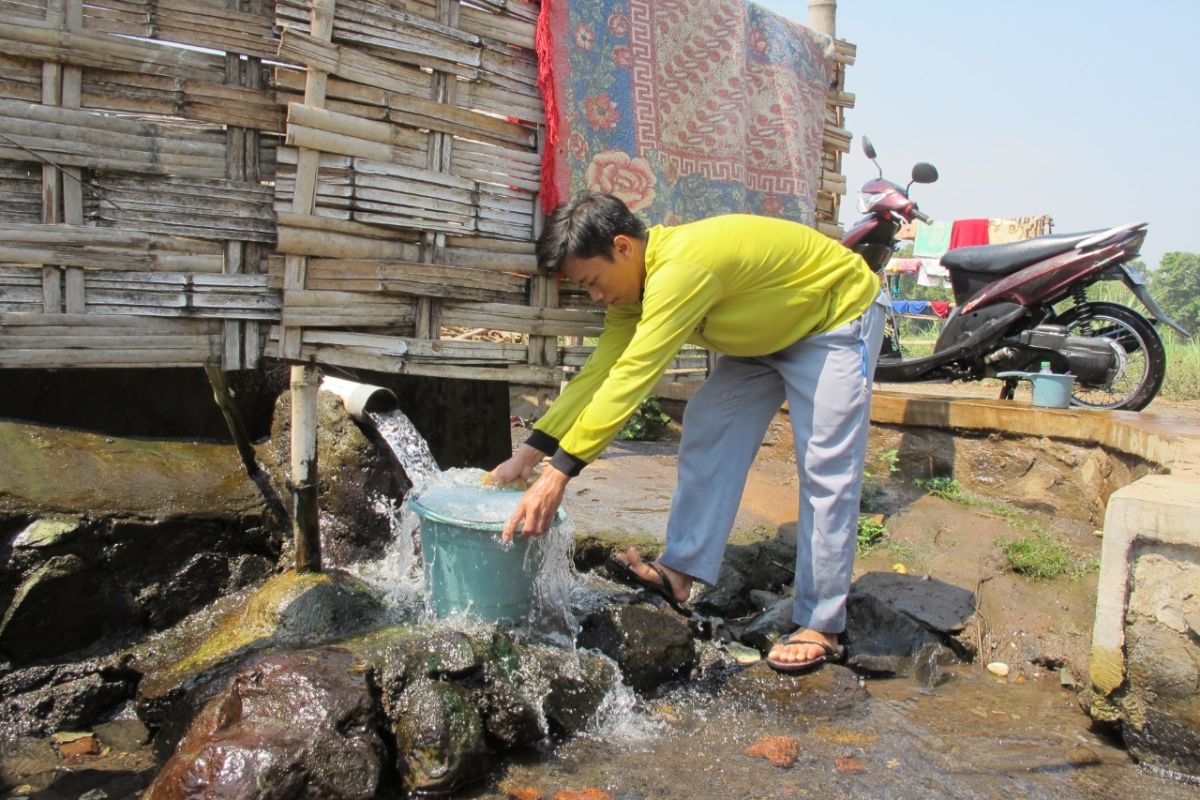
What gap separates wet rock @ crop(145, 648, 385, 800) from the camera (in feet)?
8.45

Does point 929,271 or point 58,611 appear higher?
point 929,271

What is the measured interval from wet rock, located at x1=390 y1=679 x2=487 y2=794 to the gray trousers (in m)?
1.28

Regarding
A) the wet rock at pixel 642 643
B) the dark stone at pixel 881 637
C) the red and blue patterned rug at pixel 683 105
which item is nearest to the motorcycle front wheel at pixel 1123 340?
the red and blue patterned rug at pixel 683 105

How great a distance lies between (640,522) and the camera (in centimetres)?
484

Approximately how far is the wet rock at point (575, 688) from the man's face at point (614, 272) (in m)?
1.29

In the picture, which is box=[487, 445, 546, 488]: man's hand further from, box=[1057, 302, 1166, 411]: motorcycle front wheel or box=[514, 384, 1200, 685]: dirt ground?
box=[1057, 302, 1166, 411]: motorcycle front wheel

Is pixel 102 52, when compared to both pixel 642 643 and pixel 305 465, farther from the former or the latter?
pixel 642 643

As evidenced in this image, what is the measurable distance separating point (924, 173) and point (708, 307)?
12.1 ft

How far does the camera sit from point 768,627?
13.4 ft

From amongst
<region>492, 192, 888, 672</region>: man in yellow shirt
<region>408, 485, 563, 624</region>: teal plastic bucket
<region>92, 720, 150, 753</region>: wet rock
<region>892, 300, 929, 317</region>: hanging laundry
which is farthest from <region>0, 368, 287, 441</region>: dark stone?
<region>892, 300, 929, 317</region>: hanging laundry

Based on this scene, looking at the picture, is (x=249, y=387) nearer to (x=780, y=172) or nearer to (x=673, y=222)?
(x=673, y=222)

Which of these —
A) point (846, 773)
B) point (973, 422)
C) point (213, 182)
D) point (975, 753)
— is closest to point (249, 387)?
point (213, 182)

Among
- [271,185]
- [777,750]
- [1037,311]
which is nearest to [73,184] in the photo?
[271,185]

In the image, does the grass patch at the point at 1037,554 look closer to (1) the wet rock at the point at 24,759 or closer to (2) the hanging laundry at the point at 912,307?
(1) the wet rock at the point at 24,759
